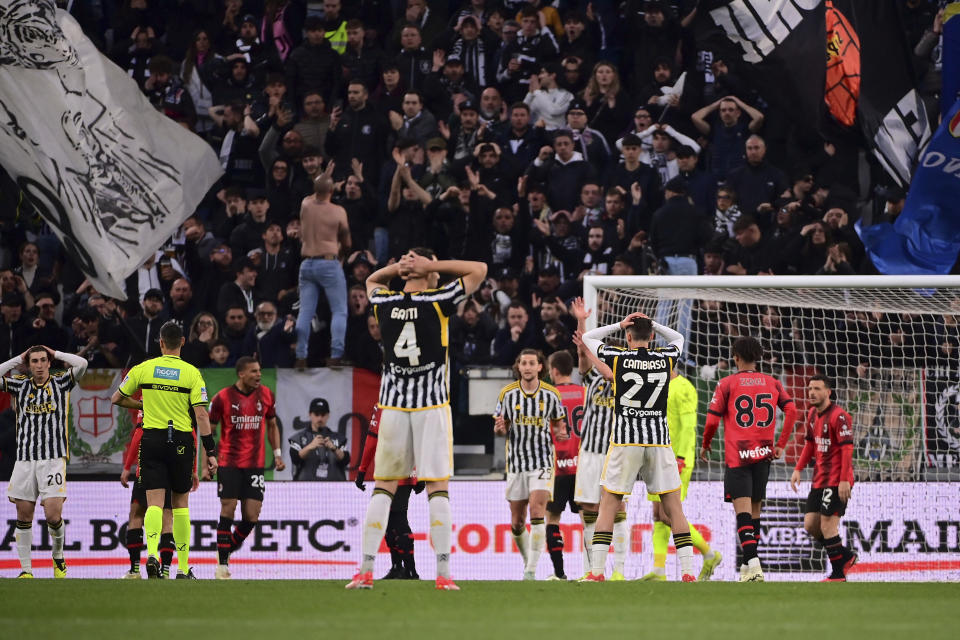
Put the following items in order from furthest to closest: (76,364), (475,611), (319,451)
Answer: (319,451), (76,364), (475,611)

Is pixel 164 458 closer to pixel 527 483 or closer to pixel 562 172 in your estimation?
pixel 527 483

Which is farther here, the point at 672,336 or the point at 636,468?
the point at 672,336

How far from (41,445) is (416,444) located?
5.27 m

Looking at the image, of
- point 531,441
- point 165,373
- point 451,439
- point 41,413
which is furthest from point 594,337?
point 41,413

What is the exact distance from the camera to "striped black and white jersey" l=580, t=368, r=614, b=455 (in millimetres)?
12016

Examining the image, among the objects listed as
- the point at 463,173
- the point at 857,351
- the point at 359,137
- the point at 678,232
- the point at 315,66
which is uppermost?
the point at 315,66

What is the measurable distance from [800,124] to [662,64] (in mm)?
2021

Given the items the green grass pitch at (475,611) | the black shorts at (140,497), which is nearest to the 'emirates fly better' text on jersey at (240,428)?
the black shorts at (140,497)

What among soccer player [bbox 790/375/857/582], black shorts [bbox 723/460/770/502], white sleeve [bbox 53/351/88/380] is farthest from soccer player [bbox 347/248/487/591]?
white sleeve [bbox 53/351/88/380]

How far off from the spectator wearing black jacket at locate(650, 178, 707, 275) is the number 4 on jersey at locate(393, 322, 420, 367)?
7.53 m

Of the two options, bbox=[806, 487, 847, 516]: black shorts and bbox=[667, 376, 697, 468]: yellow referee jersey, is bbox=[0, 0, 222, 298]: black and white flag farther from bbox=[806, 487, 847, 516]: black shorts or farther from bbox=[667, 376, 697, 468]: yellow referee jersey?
bbox=[806, 487, 847, 516]: black shorts

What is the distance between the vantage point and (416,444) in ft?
29.4

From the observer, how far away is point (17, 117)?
49.4 feet

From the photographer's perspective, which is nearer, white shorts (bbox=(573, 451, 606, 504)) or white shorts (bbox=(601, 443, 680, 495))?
white shorts (bbox=(601, 443, 680, 495))
